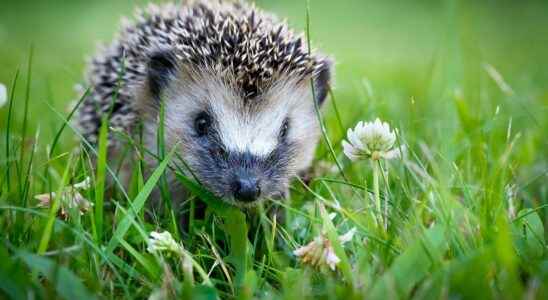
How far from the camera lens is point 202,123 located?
2299mm

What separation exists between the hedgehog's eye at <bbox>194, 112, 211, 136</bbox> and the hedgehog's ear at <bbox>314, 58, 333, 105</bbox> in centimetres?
49

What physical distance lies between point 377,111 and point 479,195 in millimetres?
922

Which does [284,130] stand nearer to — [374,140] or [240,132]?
[240,132]

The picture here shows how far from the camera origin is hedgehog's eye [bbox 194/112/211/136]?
2.28 metres

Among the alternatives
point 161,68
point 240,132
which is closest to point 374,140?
point 240,132

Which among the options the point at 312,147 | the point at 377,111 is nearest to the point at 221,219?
the point at 312,147

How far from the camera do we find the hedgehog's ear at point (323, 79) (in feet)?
8.34

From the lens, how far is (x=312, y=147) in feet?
8.23

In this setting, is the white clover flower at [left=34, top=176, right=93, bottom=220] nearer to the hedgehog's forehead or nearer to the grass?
the grass

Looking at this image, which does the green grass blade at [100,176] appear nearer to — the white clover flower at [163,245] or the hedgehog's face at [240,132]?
the white clover flower at [163,245]

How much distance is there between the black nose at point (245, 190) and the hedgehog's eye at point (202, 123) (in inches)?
13.9

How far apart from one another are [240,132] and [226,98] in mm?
158

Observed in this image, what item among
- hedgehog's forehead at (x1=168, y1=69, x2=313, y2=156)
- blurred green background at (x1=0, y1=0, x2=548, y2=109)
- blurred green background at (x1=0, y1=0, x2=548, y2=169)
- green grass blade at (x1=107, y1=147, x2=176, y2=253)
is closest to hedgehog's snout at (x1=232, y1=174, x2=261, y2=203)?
hedgehog's forehead at (x1=168, y1=69, x2=313, y2=156)

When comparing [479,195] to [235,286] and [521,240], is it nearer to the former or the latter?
[521,240]
